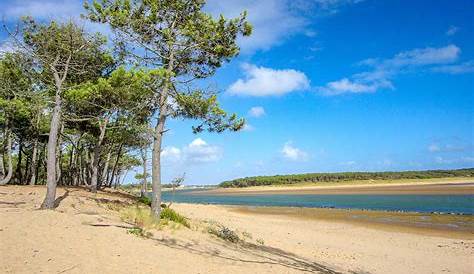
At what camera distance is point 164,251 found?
9539 mm

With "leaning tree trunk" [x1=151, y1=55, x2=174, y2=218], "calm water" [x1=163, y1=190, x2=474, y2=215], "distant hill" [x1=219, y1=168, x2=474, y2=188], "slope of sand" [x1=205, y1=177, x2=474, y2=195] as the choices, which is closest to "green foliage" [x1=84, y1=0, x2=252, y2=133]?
"leaning tree trunk" [x1=151, y1=55, x2=174, y2=218]

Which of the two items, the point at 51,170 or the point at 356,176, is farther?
the point at 356,176

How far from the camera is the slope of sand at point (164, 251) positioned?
313 inches

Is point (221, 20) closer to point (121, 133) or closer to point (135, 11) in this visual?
point (135, 11)

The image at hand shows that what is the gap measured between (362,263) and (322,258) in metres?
1.27

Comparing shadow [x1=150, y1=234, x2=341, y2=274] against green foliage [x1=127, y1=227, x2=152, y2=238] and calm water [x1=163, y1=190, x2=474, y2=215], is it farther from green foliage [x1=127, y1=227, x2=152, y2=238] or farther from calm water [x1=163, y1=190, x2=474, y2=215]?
calm water [x1=163, y1=190, x2=474, y2=215]

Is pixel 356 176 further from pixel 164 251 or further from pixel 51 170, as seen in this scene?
pixel 164 251

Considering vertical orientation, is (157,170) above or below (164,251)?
above

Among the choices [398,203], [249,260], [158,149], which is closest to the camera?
[249,260]

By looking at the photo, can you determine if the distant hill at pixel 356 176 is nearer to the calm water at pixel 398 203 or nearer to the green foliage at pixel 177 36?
the calm water at pixel 398 203

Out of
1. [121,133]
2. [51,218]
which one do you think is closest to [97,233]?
[51,218]

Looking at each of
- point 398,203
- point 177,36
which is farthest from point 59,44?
point 398,203

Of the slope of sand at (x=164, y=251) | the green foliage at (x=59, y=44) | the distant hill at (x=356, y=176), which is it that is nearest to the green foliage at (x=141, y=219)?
the slope of sand at (x=164, y=251)

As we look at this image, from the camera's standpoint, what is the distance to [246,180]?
16675 cm
